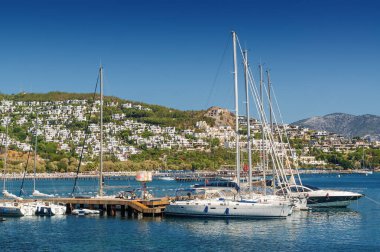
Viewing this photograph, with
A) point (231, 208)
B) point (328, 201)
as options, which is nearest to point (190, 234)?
point (231, 208)

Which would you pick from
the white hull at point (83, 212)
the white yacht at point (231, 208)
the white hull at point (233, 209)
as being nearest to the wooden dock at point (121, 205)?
the white hull at point (83, 212)

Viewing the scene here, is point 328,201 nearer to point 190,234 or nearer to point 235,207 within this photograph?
point 235,207

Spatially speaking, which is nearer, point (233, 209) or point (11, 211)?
point (233, 209)

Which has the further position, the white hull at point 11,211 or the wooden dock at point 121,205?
the white hull at point 11,211

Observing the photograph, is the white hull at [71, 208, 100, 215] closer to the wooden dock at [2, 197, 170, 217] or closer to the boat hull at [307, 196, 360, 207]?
the wooden dock at [2, 197, 170, 217]

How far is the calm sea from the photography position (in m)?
39.0

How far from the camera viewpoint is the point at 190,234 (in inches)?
1713

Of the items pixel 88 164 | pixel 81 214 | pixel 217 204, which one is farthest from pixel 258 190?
pixel 88 164

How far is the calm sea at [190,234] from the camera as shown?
128 ft

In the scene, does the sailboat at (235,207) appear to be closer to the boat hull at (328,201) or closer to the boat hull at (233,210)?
the boat hull at (233,210)

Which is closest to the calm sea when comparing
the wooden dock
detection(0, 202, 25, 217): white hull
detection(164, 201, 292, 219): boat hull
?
detection(164, 201, 292, 219): boat hull

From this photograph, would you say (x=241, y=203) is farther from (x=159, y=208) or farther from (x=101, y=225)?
(x=101, y=225)

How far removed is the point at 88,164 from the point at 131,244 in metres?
149

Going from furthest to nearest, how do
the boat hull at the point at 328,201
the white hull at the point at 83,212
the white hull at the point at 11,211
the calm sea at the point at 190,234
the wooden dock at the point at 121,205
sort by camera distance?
the boat hull at the point at 328,201 → the white hull at the point at 83,212 → the white hull at the point at 11,211 → the wooden dock at the point at 121,205 → the calm sea at the point at 190,234
